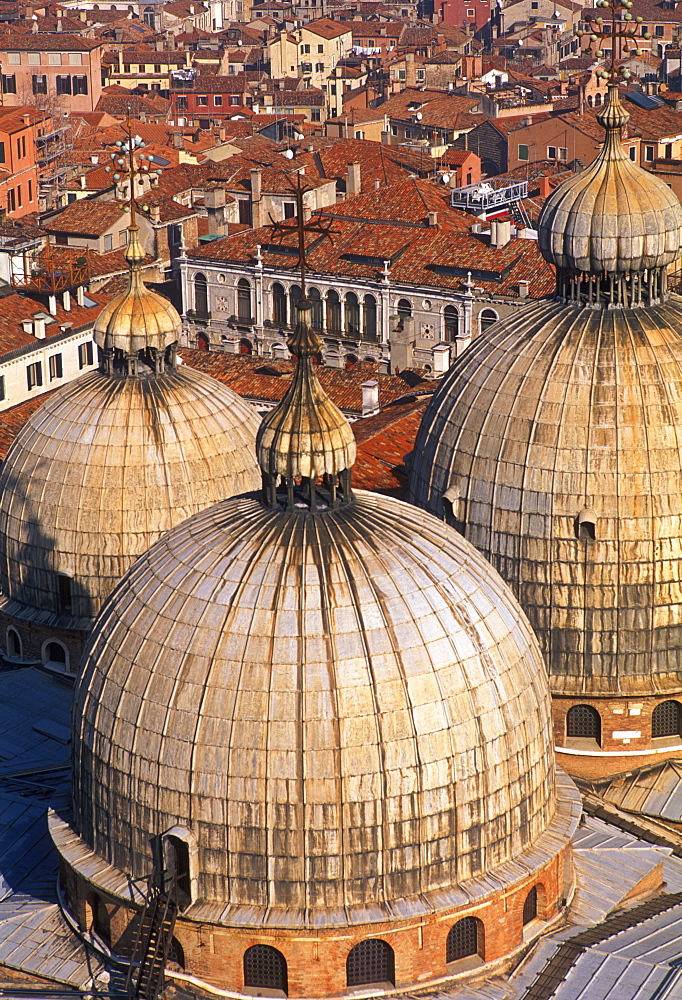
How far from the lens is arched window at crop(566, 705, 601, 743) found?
1924 inches

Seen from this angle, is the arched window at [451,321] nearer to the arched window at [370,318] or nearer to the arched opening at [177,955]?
the arched window at [370,318]

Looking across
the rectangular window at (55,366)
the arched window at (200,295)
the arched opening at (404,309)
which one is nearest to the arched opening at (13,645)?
the rectangular window at (55,366)

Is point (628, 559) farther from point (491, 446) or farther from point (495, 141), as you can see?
point (495, 141)

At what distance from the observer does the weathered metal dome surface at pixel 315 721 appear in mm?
36344

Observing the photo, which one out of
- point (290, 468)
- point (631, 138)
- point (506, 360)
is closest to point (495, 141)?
point (631, 138)

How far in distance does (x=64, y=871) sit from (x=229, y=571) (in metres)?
7.40

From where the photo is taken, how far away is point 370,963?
122ft

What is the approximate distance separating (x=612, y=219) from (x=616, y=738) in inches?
505

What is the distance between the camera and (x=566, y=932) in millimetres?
40062

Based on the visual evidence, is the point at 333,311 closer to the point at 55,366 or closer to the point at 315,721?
the point at 55,366

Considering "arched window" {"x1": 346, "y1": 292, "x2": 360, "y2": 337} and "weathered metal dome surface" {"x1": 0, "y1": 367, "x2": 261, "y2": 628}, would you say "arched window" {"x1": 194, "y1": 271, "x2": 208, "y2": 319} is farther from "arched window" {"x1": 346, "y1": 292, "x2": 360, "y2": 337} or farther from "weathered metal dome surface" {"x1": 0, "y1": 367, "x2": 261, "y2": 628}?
"weathered metal dome surface" {"x1": 0, "y1": 367, "x2": 261, "y2": 628}

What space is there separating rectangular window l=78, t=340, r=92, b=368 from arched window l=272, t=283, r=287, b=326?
19.9 metres

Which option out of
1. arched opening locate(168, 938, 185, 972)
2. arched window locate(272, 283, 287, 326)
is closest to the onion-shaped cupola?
arched opening locate(168, 938, 185, 972)

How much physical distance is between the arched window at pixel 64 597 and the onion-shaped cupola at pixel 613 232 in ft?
50.5
